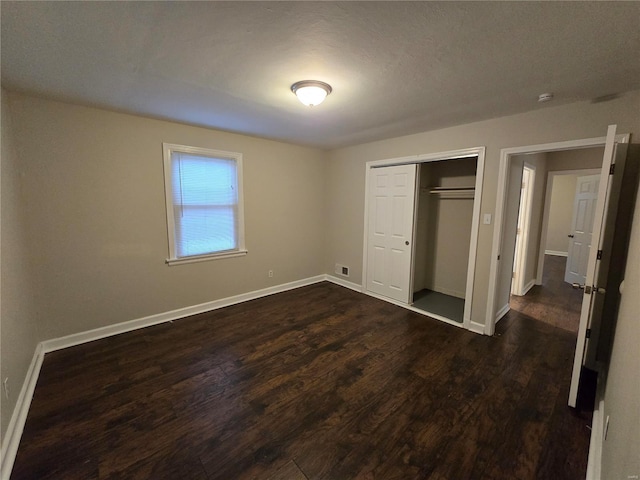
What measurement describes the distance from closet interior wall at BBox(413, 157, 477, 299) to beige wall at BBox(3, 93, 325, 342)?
112 inches

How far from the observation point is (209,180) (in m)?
3.62

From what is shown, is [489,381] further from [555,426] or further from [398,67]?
[398,67]

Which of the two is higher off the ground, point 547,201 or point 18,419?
point 547,201

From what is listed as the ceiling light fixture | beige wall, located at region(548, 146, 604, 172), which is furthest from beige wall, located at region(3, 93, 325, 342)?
beige wall, located at region(548, 146, 604, 172)

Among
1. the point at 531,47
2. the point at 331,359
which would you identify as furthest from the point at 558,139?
the point at 331,359

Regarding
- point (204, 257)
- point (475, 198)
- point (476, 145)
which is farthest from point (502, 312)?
point (204, 257)

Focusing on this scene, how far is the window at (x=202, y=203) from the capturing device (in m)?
3.32

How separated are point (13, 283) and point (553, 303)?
20.9 feet

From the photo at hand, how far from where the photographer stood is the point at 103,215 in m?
2.85

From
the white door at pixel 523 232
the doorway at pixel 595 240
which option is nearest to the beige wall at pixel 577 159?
the white door at pixel 523 232

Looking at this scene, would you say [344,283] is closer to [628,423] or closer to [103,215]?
[103,215]

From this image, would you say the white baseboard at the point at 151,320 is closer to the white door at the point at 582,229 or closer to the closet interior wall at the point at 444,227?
the closet interior wall at the point at 444,227

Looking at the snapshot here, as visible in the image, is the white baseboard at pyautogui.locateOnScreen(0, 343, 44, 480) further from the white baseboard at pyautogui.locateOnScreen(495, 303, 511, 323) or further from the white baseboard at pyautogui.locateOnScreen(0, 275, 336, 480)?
the white baseboard at pyautogui.locateOnScreen(495, 303, 511, 323)

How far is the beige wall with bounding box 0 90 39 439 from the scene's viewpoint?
5.75 feet
